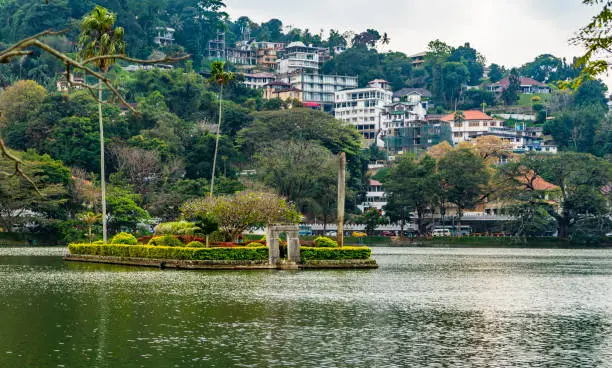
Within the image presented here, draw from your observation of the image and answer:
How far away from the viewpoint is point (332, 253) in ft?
205

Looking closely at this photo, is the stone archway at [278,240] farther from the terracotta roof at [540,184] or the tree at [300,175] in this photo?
the terracotta roof at [540,184]

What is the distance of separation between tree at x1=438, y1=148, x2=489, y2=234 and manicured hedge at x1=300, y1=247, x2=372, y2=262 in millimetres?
69174

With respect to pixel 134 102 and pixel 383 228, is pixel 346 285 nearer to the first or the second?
pixel 383 228

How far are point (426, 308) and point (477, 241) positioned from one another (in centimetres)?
9496

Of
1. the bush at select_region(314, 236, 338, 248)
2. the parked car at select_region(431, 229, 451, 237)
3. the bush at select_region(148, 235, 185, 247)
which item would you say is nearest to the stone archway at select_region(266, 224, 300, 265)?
the bush at select_region(314, 236, 338, 248)

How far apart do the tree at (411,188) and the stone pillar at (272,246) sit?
2778 inches

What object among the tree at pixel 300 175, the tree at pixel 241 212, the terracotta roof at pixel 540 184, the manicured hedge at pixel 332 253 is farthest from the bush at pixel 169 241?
the terracotta roof at pixel 540 184

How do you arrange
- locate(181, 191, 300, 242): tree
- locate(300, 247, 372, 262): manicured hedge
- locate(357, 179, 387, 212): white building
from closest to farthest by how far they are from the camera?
locate(300, 247, 372, 262): manicured hedge < locate(181, 191, 300, 242): tree < locate(357, 179, 387, 212): white building

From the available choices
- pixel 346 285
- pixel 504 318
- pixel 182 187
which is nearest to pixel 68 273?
pixel 346 285

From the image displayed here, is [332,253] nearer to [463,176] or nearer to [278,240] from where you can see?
[278,240]

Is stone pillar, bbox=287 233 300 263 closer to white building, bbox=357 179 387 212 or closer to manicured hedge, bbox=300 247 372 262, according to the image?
manicured hedge, bbox=300 247 372 262

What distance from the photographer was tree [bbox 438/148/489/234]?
427 ft

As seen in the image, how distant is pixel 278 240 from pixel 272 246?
2.13 ft

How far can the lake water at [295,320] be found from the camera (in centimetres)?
2397
